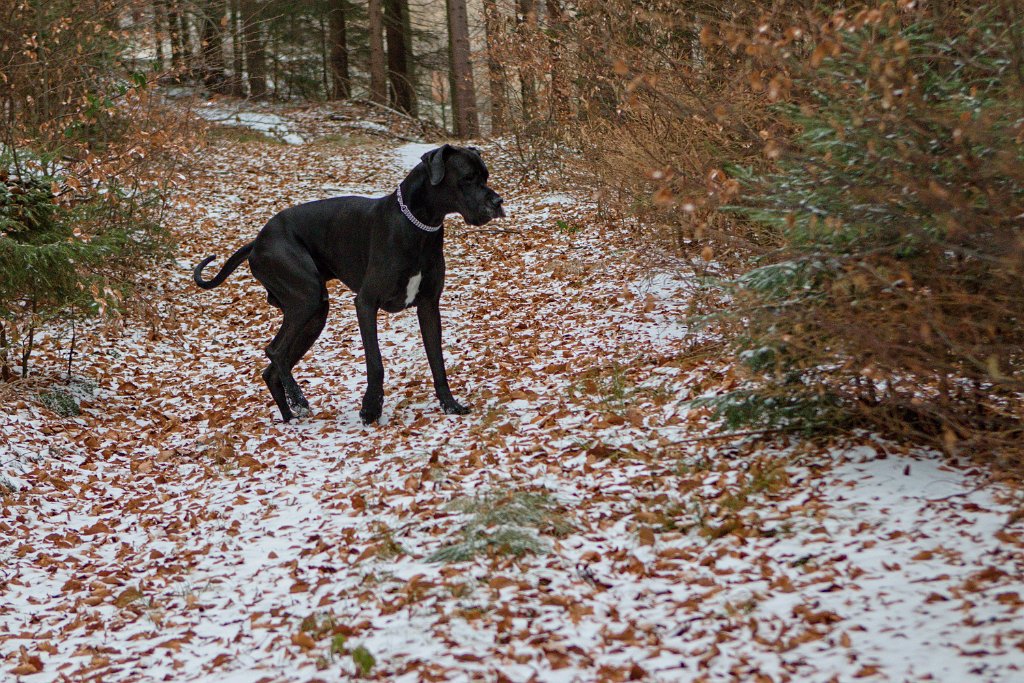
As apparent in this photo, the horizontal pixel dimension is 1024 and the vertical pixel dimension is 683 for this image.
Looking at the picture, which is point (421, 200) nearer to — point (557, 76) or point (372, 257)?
point (372, 257)

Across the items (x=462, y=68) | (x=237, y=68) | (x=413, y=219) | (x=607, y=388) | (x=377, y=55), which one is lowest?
(x=607, y=388)

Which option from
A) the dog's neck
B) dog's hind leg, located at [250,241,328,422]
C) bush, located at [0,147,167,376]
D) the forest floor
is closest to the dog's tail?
dog's hind leg, located at [250,241,328,422]

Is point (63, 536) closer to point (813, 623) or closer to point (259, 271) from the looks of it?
point (259, 271)

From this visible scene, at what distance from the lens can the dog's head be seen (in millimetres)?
6324

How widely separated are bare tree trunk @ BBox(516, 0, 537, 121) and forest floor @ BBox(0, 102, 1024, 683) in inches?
226

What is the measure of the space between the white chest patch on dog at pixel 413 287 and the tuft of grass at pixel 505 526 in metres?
2.20

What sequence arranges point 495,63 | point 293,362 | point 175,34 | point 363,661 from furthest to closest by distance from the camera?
point 175,34 < point 495,63 < point 293,362 < point 363,661

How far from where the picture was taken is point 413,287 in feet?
21.5

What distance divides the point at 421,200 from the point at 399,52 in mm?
18307

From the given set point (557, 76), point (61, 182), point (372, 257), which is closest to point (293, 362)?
point (372, 257)

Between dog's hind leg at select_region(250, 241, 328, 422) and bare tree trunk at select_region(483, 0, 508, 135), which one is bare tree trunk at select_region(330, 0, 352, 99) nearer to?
bare tree trunk at select_region(483, 0, 508, 135)

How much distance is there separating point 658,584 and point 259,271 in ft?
14.9

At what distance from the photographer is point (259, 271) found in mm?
7141

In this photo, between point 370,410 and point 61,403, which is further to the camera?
point 61,403
